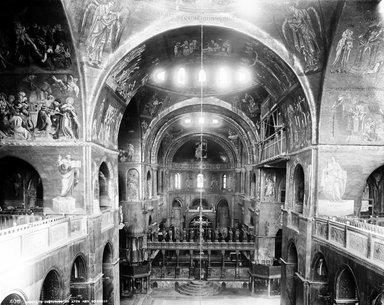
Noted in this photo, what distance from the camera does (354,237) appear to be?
35.0 ft

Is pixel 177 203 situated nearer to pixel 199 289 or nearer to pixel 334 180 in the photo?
pixel 199 289

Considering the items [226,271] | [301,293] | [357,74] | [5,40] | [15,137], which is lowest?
[226,271]

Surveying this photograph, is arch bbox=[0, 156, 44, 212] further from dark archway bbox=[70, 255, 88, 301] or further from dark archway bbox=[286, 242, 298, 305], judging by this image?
dark archway bbox=[286, 242, 298, 305]

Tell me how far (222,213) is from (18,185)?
30.4 metres

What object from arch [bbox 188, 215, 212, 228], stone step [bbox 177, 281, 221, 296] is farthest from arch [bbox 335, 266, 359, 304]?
arch [bbox 188, 215, 212, 228]

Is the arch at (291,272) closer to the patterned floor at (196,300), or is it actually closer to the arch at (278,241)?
the patterned floor at (196,300)

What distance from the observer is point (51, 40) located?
12664mm

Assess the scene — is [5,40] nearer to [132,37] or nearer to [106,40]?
[106,40]

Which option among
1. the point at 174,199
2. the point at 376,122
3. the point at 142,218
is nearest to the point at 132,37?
the point at 376,122

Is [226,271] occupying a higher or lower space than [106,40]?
lower

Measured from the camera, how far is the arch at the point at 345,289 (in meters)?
12.0

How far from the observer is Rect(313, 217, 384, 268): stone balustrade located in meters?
9.28

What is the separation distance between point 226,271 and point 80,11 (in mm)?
20946

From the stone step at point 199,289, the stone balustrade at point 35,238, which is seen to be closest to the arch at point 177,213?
the stone step at point 199,289
